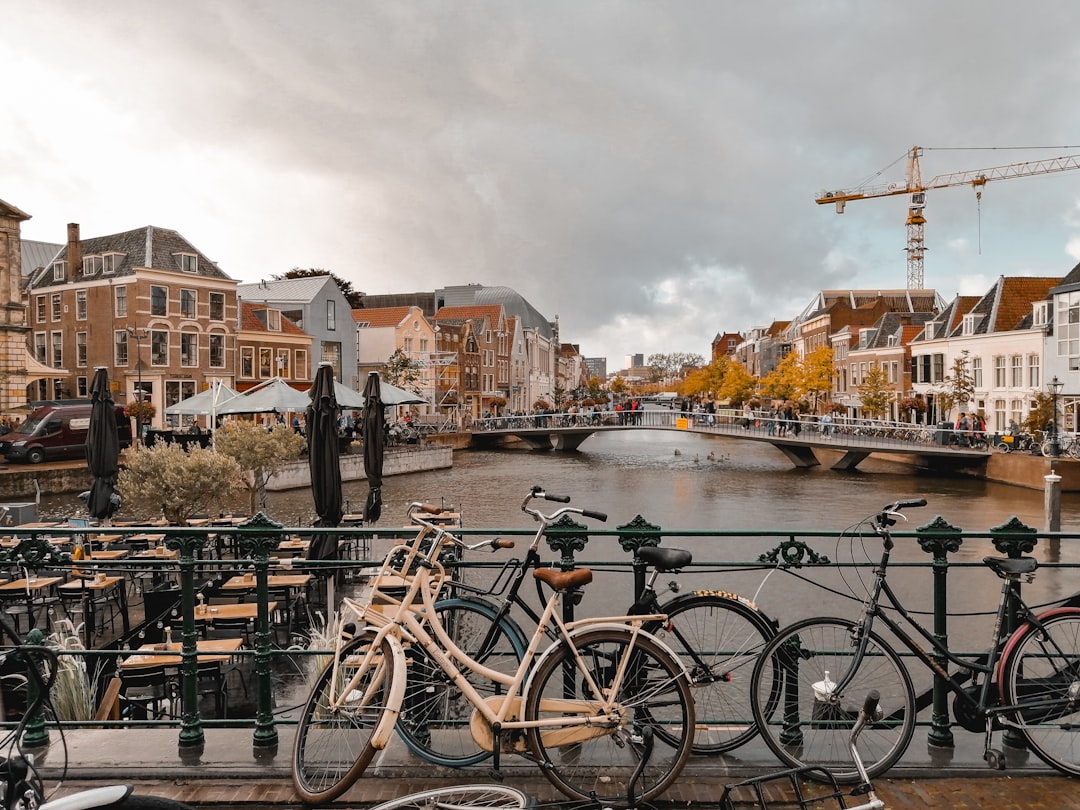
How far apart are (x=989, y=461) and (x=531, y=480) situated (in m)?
19.1

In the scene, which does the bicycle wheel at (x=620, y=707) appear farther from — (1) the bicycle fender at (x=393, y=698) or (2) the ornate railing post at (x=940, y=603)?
(2) the ornate railing post at (x=940, y=603)

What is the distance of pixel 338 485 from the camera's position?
12336 millimetres

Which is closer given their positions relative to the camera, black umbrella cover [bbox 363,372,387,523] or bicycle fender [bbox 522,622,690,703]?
bicycle fender [bbox 522,622,690,703]

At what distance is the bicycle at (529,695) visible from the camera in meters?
3.25

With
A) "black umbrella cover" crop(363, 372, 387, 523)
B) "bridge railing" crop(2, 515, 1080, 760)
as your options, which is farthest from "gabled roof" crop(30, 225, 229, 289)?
"bridge railing" crop(2, 515, 1080, 760)

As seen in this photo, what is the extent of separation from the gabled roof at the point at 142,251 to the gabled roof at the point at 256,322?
3212 mm

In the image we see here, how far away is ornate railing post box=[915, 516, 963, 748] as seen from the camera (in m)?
3.67

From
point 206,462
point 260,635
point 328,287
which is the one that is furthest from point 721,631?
point 328,287

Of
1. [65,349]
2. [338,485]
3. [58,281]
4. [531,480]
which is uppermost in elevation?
[58,281]

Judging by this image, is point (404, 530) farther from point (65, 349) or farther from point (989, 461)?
point (65, 349)

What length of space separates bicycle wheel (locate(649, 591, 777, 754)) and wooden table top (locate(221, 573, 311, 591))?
6.20 m

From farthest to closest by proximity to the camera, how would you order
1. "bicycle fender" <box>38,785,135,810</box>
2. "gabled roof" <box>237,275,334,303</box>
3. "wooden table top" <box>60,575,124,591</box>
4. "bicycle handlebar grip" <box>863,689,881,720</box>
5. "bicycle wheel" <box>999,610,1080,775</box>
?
"gabled roof" <box>237,275,334,303</box> → "wooden table top" <box>60,575,124,591</box> → "bicycle wheel" <box>999,610,1080,775</box> → "bicycle handlebar grip" <box>863,689,881,720</box> → "bicycle fender" <box>38,785,135,810</box>

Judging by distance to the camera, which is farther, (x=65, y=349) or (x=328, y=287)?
(x=328, y=287)

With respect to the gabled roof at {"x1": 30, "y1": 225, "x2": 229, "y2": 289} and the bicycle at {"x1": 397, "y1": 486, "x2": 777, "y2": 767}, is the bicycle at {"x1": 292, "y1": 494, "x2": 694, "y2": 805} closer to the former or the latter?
the bicycle at {"x1": 397, "y1": 486, "x2": 777, "y2": 767}
